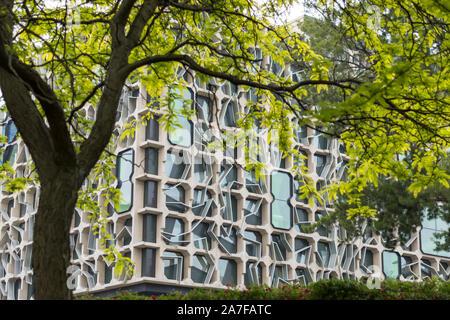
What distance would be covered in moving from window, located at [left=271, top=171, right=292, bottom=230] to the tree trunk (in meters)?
29.3

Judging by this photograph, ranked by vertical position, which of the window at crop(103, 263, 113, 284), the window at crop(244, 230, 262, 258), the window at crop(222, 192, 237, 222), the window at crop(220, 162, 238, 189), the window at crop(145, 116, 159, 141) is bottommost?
the window at crop(103, 263, 113, 284)

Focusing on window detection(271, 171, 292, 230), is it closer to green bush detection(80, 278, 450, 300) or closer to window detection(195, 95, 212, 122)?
window detection(195, 95, 212, 122)

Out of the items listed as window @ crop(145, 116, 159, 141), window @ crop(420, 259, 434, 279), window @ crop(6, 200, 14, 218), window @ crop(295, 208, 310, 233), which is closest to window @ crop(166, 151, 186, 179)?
window @ crop(145, 116, 159, 141)

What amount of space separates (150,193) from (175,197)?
1.40 metres

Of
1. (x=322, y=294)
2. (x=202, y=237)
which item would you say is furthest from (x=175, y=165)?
(x=322, y=294)

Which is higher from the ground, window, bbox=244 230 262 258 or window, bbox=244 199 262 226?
window, bbox=244 199 262 226

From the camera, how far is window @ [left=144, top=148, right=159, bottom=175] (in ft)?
104

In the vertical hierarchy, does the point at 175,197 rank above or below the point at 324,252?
above

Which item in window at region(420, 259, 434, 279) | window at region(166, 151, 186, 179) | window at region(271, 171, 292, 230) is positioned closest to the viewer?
window at region(166, 151, 186, 179)

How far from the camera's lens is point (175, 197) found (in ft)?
105

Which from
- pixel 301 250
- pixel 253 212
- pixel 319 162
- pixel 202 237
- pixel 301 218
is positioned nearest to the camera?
pixel 202 237

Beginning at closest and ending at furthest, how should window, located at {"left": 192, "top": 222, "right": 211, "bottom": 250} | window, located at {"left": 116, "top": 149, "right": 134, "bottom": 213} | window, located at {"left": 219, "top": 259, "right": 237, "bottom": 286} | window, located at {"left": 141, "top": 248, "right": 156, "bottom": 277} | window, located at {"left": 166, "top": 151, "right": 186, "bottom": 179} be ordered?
window, located at {"left": 141, "top": 248, "right": 156, "bottom": 277}
window, located at {"left": 116, "top": 149, "right": 134, "bottom": 213}
window, located at {"left": 192, "top": 222, "right": 211, "bottom": 250}
window, located at {"left": 166, "top": 151, "right": 186, "bottom": 179}
window, located at {"left": 219, "top": 259, "right": 237, "bottom": 286}

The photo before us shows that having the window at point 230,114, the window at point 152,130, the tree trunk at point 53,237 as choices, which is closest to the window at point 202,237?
the window at point 152,130

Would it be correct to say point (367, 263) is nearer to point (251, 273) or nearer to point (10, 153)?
point (251, 273)
